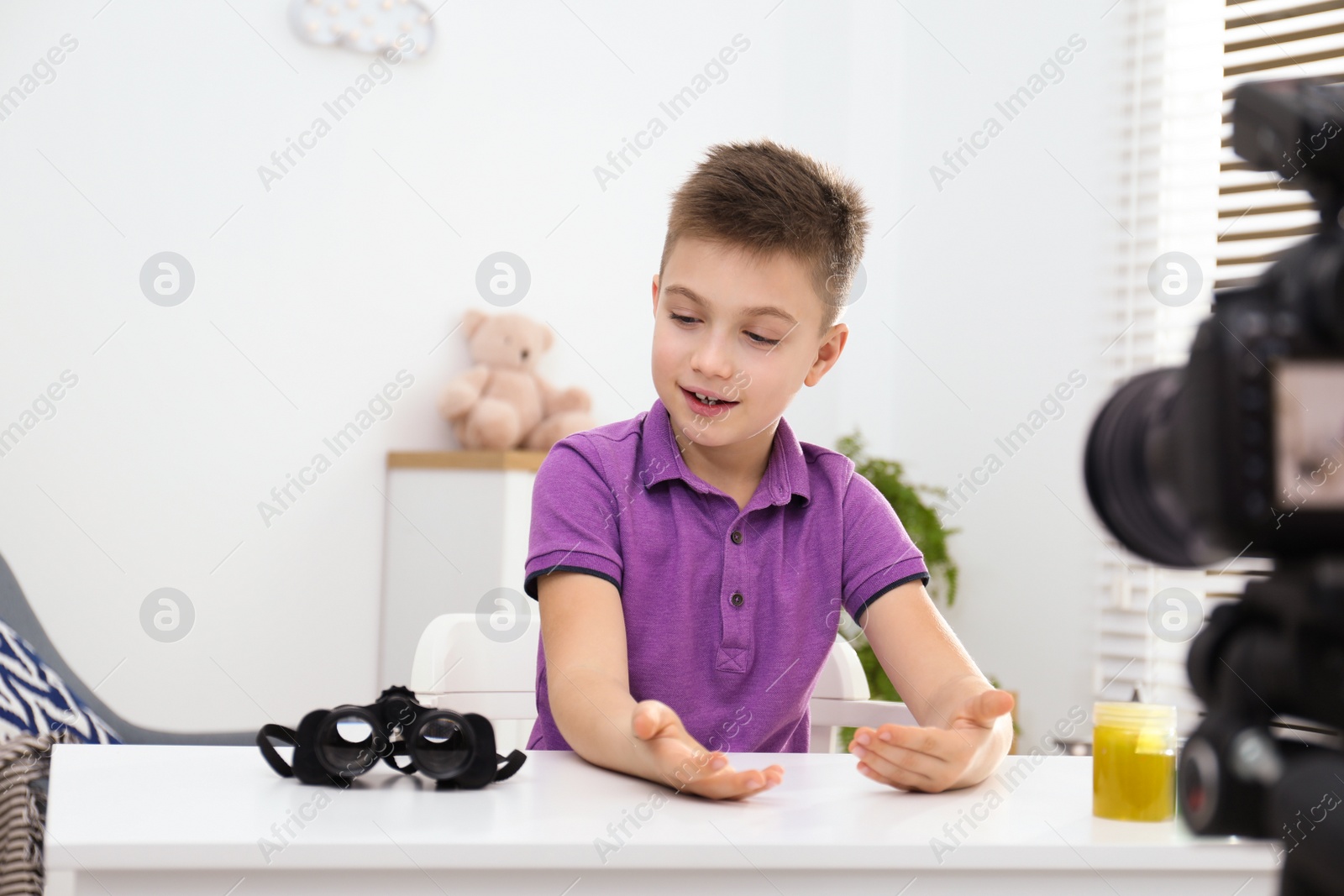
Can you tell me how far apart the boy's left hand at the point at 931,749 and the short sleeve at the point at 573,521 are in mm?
379

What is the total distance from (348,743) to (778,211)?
75 cm

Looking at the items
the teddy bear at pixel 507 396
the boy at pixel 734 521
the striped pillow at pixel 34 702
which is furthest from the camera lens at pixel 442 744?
the teddy bear at pixel 507 396

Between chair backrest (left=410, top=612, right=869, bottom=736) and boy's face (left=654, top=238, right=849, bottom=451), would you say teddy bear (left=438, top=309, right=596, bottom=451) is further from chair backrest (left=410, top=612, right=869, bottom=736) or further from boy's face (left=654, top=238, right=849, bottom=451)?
boy's face (left=654, top=238, right=849, bottom=451)

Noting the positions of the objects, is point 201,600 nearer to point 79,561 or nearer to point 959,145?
point 79,561

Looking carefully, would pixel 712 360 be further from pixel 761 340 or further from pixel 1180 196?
pixel 1180 196

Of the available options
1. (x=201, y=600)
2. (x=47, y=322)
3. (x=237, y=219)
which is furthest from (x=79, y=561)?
(x=237, y=219)

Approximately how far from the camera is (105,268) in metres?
2.67

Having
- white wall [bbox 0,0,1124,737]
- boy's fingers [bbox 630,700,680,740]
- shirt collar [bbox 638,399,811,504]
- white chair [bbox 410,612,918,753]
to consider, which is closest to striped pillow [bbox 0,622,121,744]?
white wall [bbox 0,0,1124,737]

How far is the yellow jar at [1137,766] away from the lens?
865 millimetres

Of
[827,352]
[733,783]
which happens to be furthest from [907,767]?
[827,352]

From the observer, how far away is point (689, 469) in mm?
1355

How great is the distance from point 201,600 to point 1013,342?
2.14 m

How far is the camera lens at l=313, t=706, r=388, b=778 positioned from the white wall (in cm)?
208

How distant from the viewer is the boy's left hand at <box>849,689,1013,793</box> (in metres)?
0.89
